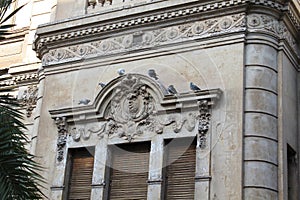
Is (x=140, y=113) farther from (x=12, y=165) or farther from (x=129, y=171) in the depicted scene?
(x=12, y=165)

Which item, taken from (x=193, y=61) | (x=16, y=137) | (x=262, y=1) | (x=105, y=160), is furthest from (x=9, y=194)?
(x=262, y=1)

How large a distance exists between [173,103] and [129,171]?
2092 millimetres

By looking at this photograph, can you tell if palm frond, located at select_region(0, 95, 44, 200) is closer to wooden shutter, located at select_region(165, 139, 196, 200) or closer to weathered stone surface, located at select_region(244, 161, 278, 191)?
wooden shutter, located at select_region(165, 139, 196, 200)

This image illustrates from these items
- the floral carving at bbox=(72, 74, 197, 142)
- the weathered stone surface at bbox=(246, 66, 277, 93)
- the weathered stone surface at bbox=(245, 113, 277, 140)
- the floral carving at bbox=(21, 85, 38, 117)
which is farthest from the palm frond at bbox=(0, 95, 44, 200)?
the floral carving at bbox=(21, 85, 38, 117)

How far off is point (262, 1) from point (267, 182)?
459cm

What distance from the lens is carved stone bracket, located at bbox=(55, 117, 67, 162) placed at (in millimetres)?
17891

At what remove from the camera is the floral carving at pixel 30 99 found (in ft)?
69.3

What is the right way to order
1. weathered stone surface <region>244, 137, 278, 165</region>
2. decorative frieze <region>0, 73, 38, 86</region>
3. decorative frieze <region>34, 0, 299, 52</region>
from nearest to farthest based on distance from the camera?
weathered stone surface <region>244, 137, 278, 165</region> → decorative frieze <region>34, 0, 299, 52</region> → decorative frieze <region>0, 73, 38, 86</region>

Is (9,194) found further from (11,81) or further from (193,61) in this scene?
(11,81)

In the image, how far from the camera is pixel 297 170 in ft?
54.5

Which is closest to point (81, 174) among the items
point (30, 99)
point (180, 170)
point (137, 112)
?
point (137, 112)

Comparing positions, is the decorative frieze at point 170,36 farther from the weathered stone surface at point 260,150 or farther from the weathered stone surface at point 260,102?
the weathered stone surface at point 260,150

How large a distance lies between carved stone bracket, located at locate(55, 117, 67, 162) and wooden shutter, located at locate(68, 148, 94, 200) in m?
0.32

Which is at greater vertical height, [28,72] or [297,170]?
[28,72]
